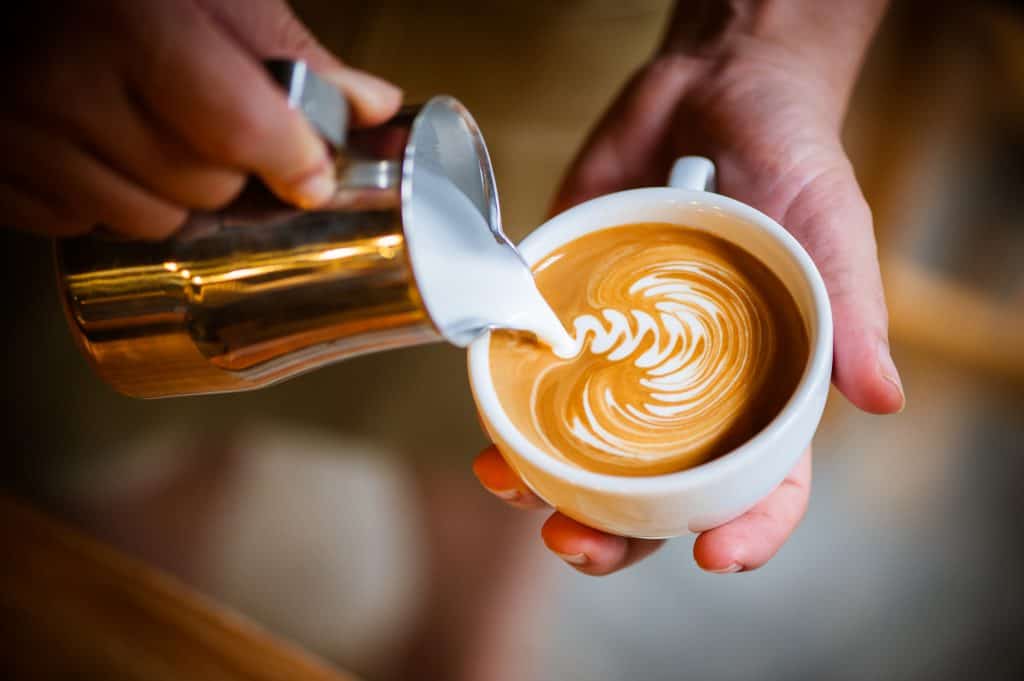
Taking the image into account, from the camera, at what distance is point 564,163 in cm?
151

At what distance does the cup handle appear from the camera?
33.9 inches

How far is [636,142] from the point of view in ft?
3.67

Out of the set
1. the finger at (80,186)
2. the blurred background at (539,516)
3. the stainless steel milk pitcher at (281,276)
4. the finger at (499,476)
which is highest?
the finger at (80,186)

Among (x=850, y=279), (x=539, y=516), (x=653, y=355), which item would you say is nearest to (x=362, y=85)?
(x=653, y=355)

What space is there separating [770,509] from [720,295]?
0.70 ft

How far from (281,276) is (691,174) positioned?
463mm

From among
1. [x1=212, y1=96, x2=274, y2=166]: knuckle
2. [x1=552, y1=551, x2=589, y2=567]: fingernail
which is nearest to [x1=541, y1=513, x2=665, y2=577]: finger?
[x1=552, y1=551, x2=589, y2=567]: fingernail

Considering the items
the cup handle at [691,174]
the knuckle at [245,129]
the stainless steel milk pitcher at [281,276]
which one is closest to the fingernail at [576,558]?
the stainless steel milk pitcher at [281,276]

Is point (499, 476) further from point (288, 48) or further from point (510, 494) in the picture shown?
point (288, 48)

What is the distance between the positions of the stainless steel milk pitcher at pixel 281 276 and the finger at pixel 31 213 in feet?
0.07

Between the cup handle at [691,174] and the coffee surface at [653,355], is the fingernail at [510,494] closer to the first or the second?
the coffee surface at [653,355]

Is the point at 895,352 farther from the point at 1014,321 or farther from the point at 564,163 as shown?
the point at 564,163

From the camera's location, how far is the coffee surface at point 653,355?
2.34ft

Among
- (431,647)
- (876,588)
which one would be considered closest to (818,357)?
(876,588)
